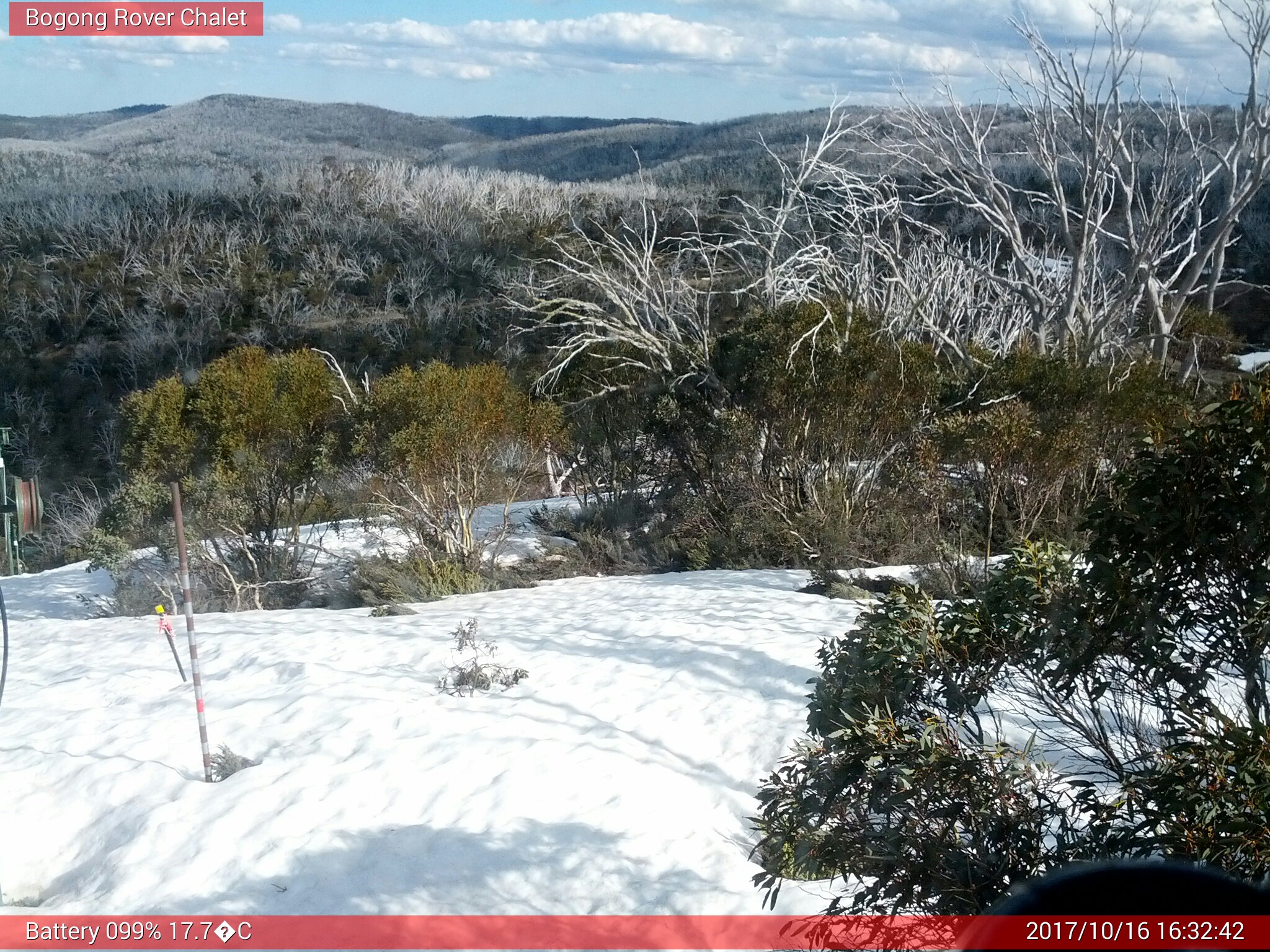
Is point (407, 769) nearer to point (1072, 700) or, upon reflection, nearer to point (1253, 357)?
point (1072, 700)

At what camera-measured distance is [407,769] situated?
17.9ft

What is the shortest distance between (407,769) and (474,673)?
1441 mm

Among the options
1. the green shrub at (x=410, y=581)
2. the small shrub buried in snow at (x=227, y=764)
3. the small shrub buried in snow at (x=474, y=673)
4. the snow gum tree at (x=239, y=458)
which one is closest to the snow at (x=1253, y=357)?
the green shrub at (x=410, y=581)

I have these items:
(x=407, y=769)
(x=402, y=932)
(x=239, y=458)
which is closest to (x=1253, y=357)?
(x=239, y=458)

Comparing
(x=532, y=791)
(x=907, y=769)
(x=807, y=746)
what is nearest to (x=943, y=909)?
(x=907, y=769)

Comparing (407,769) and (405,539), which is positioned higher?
(407,769)

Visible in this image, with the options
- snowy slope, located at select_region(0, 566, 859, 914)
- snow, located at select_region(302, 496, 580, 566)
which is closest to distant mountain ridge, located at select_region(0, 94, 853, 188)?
snow, located at select_region(302, 496, 580, 566)

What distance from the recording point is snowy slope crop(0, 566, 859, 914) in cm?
445

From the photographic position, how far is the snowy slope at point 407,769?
4445 mm

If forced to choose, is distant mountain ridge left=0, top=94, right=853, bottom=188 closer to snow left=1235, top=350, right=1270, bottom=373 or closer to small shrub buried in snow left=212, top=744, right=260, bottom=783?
snow left=1235, top=350, right=1270, bottom=373

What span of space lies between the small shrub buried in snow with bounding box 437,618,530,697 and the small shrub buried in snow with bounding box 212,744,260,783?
1406mm

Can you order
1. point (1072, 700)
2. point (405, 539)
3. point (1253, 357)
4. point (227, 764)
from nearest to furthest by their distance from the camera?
point (1072, 700)
point (227, 764)
point (405, 539)
point (1253, 357)

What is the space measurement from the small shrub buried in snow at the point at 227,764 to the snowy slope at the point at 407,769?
0.37ft

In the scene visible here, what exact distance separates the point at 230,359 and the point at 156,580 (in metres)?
2.61
